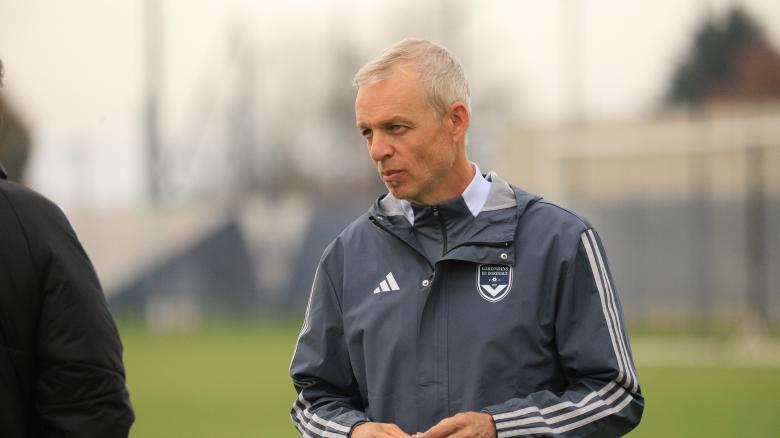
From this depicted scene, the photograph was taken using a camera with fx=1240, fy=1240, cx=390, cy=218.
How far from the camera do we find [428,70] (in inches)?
128

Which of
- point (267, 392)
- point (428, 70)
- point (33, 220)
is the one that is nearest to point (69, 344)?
point (33, 220)

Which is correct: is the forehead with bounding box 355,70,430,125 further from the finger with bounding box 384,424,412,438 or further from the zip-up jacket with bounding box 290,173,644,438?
the finger with bounding box 384,424,412,438

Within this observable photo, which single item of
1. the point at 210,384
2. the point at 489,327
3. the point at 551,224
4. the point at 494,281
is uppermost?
the point at 551,224

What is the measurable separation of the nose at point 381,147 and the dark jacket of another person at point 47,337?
0.80m

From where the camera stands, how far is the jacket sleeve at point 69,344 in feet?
9.89

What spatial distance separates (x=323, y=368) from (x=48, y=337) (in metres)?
0.74

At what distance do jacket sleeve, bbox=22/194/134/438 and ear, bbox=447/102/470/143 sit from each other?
1.02m

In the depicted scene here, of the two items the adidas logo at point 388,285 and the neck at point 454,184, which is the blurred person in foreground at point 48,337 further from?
the neck at point 454,184

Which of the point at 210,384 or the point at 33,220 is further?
the point at 210,384

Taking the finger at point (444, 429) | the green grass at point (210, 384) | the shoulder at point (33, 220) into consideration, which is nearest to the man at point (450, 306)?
the finger at point (444, 429)

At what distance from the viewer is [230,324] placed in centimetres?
2827

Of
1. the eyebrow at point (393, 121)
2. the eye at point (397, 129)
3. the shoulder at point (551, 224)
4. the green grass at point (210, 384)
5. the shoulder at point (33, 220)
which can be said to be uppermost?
the eyebrow at point (393, 121)

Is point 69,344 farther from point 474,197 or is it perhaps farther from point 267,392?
point 267,392

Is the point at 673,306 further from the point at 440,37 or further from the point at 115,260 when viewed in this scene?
the point at 115,260
